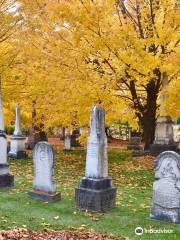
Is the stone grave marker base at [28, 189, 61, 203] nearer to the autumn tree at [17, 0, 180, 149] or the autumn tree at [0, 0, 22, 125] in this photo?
the autumn tree at [17, 0, 180, 149]

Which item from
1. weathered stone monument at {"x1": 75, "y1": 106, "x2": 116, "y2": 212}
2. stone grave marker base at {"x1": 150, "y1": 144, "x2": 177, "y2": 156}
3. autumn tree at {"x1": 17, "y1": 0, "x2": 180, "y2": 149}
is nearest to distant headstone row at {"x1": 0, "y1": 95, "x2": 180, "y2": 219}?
weathered stone monument at {"x1": 75, "y1": 106, "x2": 116, "y2": 212}

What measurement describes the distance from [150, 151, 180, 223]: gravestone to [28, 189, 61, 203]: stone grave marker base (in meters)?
2.69

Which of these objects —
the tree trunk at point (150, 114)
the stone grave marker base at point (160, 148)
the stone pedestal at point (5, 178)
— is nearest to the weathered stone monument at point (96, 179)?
the stone pedestal at point (5, 178)

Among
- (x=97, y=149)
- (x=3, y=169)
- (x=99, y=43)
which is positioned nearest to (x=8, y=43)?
(x=99, y=43)

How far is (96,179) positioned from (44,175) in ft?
5.65

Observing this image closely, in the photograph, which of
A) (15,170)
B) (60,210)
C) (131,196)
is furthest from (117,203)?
(15,170)

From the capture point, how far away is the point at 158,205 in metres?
9.33

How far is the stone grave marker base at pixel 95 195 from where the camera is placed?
394 inches

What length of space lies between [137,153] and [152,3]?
699cm

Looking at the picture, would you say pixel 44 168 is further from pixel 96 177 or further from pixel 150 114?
pixel 150 114

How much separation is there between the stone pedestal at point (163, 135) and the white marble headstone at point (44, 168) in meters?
8.35

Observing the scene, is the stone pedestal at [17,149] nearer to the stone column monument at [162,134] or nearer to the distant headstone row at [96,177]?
the stone column monument at [162,134]

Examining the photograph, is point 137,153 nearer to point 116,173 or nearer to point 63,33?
point 116,173

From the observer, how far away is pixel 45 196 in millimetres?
10969
